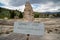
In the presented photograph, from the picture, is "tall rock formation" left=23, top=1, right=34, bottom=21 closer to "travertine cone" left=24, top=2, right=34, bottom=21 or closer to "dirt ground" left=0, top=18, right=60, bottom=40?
"travertine cone" left=24, top=2, right=34, bottom=21

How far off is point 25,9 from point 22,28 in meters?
4.79

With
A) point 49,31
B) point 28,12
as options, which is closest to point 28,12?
point 28,12

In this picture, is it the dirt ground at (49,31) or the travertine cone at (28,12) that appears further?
the travertine cone at (28,12)

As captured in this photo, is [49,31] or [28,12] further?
[28,12]

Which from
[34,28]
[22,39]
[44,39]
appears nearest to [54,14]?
[44,39]

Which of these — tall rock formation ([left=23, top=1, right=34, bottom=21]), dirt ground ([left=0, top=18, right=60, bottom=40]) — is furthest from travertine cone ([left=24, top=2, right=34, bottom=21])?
dirt ground ([left=0, top=18, right=60, bottom=40])

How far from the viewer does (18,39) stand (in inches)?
251

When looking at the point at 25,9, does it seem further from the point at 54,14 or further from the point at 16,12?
the point at 54,14

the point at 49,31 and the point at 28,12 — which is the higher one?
the point at 28,12

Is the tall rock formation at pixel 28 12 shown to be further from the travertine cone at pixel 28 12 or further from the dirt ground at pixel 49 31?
the dirt ground at pixel 49 31

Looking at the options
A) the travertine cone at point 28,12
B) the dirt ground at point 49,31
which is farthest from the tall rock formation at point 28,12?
the dirt ground at point 49,31

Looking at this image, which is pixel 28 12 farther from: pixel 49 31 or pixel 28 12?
pixel 49 31

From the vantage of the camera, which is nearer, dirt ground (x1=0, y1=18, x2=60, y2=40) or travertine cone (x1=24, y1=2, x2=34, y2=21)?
dirt ground (x1=0, y1=18, x2=60, y2=40)

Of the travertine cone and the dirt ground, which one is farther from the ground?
the travertine cone
